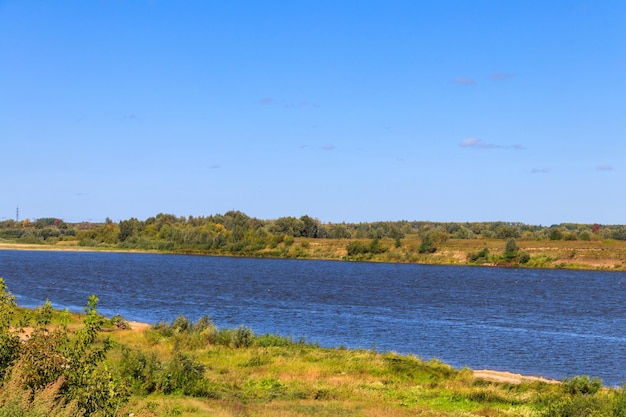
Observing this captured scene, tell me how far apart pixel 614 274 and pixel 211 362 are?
101652mm

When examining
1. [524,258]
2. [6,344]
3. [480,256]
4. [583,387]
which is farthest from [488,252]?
A: [6,344]

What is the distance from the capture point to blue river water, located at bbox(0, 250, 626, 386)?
4000 centimetres

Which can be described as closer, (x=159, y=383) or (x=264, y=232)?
(x=159, y=383)

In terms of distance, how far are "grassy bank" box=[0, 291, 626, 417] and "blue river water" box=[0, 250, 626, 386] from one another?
7.26 meters

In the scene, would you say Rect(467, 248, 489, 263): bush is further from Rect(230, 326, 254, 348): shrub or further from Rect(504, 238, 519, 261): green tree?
Rect(230, 326, 254, 348): shrub

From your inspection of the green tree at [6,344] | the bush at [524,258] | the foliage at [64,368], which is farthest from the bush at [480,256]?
the green tree at [6,344]

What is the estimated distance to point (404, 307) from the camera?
6291 centimetres

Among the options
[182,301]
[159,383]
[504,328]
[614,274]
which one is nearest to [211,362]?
[159,383]

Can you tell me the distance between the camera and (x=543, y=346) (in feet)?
140

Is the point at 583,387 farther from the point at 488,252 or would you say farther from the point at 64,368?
the point at 488,252

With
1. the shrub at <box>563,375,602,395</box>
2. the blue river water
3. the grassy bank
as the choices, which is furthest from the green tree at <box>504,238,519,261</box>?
the shrub at <box>563,375,602,395</box>

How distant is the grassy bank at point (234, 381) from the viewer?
14375 mm

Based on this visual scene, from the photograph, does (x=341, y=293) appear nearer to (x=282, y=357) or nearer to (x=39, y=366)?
(x=282, y=357)

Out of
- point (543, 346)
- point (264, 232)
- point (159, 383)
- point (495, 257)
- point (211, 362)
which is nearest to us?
point (159, 383)
